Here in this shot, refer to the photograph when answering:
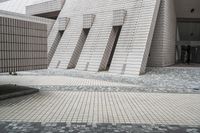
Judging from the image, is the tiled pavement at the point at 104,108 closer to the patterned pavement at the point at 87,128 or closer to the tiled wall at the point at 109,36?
the patterned pavement at the point at 87,128

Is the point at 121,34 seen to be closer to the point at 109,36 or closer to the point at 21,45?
the point at 109,36

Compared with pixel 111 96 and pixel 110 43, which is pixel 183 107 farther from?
pixel 110 43

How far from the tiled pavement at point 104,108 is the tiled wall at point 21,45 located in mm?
1432

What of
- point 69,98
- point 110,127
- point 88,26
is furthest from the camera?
point 88,26

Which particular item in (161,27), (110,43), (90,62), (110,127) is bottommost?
(110,127)

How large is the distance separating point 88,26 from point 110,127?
14.2 meters

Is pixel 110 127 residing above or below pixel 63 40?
below

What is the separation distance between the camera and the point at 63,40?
1927cm

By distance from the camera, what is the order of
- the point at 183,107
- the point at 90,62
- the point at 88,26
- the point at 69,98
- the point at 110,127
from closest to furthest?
the point at 110,127 < the point at 183,107 < the point at 69,98 < the point at 90,62 < the point at 88,26

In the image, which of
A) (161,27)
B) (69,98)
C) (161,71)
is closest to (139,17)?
(161,27)

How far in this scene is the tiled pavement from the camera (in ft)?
17.4

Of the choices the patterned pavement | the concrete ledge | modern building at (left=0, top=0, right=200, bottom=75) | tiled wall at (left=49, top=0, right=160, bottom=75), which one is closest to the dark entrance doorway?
modern building at (left=0, top=0, right=200, bottom=75)

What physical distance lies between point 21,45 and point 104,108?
Answer: 4254 mm

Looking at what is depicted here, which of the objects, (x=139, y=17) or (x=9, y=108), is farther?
(x=139, y=17)
